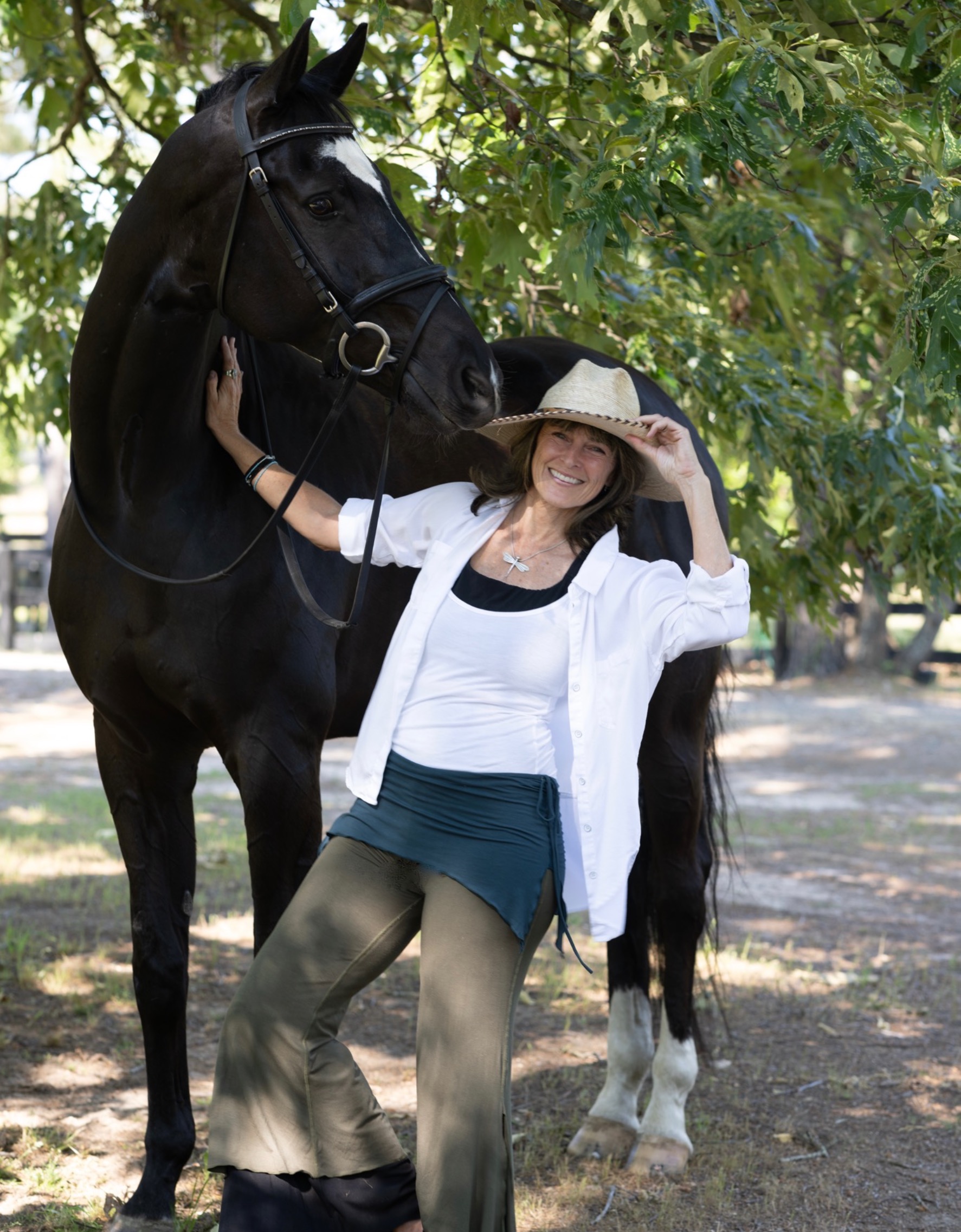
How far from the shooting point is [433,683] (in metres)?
2.50

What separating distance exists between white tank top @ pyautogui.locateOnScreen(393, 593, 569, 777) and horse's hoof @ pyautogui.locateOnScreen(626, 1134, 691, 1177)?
1.61 m

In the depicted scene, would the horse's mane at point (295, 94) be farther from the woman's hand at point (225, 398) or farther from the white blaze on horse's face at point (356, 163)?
the woman's hand at point (225, 398)

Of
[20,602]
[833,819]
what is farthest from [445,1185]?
[20,602]

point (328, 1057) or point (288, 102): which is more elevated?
point (288, 102)

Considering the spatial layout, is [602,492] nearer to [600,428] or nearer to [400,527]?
[600,428]

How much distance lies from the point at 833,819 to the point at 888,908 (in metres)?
2.60

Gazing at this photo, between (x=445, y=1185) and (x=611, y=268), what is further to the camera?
(x=611, y=268)

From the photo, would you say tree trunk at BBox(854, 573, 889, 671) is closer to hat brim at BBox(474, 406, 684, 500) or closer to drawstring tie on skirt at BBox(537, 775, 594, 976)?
hat brim at BBox(474, 406, 684, 500)

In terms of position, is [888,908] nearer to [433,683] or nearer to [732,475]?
[732,475]

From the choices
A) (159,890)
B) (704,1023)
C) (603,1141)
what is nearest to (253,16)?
(159,890)

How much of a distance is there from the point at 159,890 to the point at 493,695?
118 centimetres

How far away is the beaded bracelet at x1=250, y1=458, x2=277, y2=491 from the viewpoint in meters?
2.89

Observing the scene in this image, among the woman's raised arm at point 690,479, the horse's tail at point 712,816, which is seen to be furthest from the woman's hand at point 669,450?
the horse's tail at point 712,816

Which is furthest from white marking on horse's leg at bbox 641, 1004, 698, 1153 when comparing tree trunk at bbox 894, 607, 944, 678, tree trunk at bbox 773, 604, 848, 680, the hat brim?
tree trunk at bbox 894, 607, 944, 678
